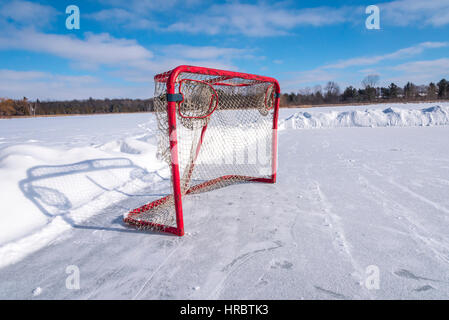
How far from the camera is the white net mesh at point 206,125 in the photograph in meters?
2.74

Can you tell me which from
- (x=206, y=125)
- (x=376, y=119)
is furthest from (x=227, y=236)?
(x=376, y=119)

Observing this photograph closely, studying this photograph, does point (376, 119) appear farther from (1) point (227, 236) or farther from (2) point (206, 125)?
(1) point (227, 236)

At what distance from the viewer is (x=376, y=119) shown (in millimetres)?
14625

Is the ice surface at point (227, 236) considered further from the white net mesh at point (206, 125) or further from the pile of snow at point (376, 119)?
the pile of snow at point (376, 119)

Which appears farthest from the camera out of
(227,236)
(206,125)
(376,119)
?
(376,119)

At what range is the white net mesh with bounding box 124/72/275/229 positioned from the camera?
2744 mm

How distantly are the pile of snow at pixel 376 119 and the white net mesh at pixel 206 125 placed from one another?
8.79m

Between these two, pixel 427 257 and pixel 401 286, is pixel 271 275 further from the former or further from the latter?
pixel 427 257

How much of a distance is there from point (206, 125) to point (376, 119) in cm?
1475

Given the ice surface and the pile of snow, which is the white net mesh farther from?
the pile of snow

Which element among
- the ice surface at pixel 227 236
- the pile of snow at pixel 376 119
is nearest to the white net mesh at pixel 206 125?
the ice surface at pixel 227 236

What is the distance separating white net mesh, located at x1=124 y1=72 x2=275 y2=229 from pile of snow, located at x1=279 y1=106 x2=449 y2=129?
346 inches
